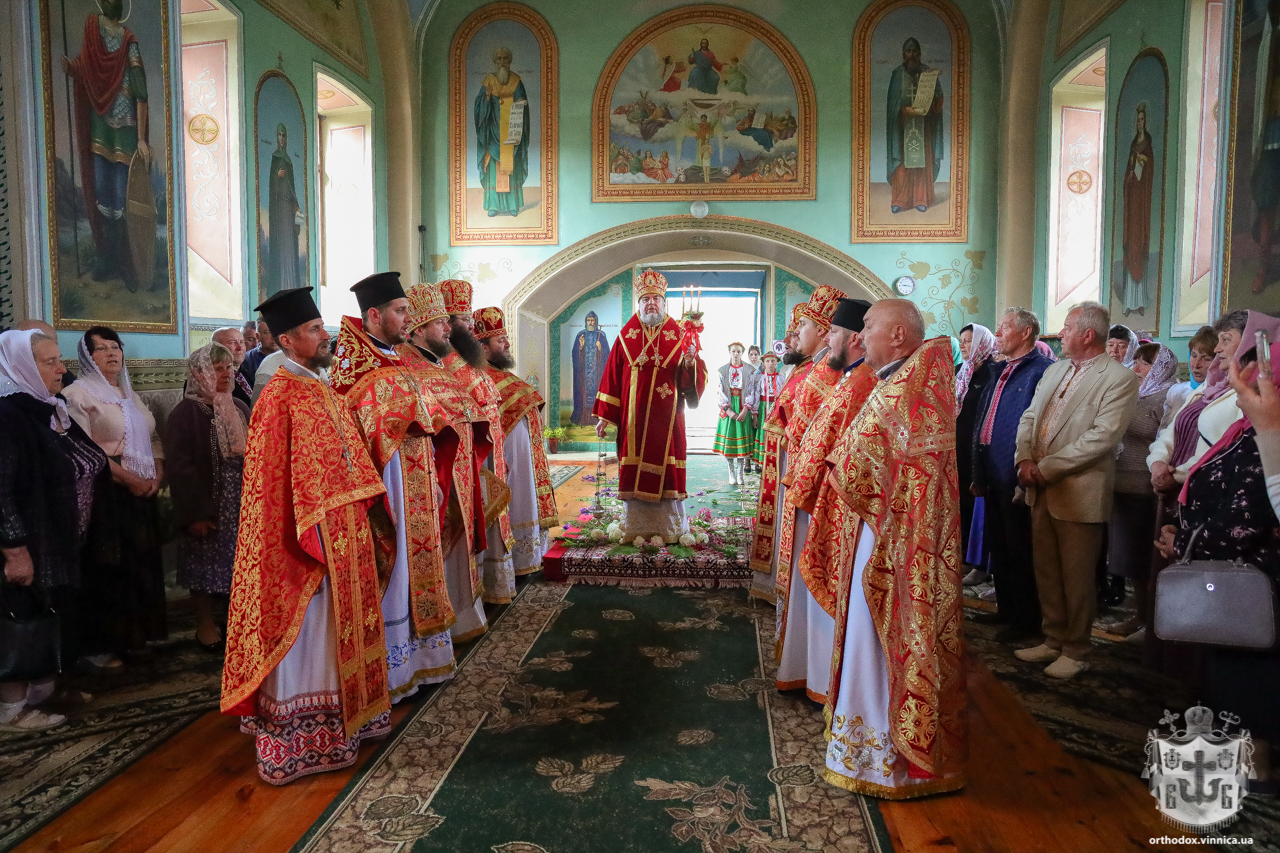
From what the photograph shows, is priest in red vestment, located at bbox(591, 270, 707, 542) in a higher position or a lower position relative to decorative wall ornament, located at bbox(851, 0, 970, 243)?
lower

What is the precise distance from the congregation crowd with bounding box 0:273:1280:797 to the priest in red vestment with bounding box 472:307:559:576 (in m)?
0.02

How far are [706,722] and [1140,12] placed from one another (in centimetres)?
872

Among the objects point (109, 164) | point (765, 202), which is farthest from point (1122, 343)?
point (765, 202)

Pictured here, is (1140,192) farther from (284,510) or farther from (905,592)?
(284,510)

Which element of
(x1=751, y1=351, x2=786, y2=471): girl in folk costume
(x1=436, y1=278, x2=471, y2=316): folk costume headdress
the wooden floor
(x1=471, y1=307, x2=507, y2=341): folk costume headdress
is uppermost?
(x1=436, y1=278, x2=471, y2=316): folk costume headdress

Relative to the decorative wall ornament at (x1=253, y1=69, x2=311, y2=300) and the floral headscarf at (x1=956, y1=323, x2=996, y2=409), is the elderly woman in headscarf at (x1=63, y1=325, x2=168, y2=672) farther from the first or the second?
the floral headscarf at (x1=956, y1=323, x2=996, y2=409)

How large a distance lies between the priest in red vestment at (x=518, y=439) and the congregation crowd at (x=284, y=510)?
272 mm

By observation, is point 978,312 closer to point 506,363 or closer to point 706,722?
point 506,363

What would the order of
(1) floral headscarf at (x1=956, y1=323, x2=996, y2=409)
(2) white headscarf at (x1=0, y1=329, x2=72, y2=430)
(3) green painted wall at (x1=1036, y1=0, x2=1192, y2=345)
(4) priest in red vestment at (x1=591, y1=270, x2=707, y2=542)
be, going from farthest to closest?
(3) green painted wall at (x1=1036, y1=0, x2=1192, y2=345) → (4) priest in red vestment at (x1=591, y1=270, x2=707, y2=542) → (1) floral headscarf at (x1=956, y1=323, x2=996, y2=409) → (2) white headscarf at (x1=0, y1=329, x2=72, y2=430)

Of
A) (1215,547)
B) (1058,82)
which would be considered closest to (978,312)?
(1058,82)

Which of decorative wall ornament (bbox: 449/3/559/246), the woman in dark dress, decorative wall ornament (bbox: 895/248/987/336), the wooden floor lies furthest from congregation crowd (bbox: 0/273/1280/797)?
decorative wall ornament (bbox: 449/3/559/246)

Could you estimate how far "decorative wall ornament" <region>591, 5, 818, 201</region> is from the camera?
465 inches

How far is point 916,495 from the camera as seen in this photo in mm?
2680

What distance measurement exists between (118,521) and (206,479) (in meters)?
0.46
